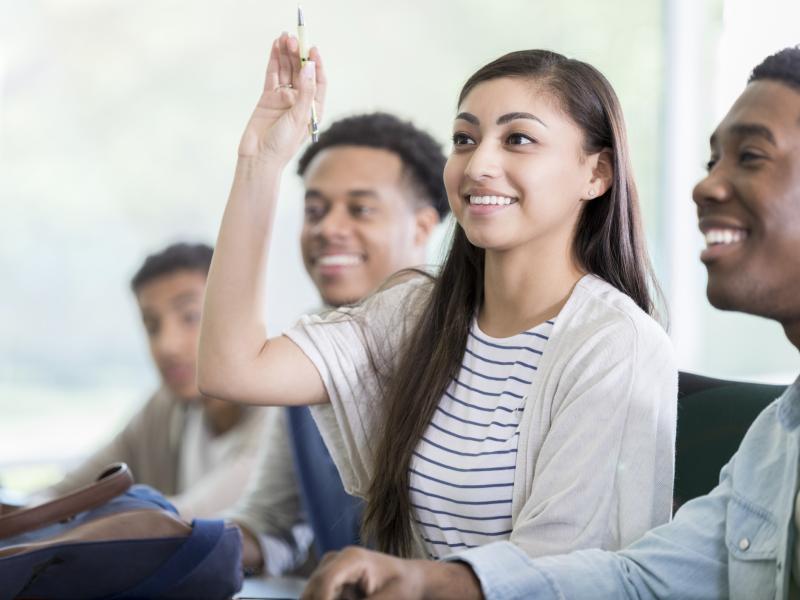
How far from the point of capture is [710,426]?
135cm

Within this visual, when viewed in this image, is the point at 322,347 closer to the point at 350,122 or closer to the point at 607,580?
the point at 607,580

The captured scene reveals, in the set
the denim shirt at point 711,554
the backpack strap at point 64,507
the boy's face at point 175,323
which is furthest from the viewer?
the boy's face at point 175,323

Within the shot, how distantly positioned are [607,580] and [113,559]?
51 cm

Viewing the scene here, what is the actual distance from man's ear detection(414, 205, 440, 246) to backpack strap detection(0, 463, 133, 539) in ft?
3.24

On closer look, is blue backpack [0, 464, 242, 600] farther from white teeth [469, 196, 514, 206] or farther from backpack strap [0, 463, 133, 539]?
white teeth [469, 196, 514, 206]

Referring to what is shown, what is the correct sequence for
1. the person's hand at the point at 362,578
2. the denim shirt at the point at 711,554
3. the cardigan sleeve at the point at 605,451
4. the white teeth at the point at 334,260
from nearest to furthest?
the person's hand at the point at 362,578
the denim shirt at the point at 711,554
the cardigan sleeve at the point at 605,451
the white teeth at the point at 334,260

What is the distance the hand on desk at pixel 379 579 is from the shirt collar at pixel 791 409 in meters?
0.34

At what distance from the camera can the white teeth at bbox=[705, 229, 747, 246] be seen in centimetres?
105

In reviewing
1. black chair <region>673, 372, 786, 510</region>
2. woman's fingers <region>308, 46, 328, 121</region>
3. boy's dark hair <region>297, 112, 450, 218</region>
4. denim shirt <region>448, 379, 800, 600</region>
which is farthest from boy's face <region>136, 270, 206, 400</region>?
denim shirt <region>448, 379, 800, 600</region>

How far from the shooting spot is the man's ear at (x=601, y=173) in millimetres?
1434

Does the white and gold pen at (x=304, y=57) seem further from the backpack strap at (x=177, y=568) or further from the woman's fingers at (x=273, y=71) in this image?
the backpack strap at (x=177, y=568)

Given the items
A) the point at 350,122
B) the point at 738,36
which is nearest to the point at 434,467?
the point at 350,122

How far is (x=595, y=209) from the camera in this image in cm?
146

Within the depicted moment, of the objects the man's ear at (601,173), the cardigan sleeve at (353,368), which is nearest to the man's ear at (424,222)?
the cardigan sleeve at (353,368)
